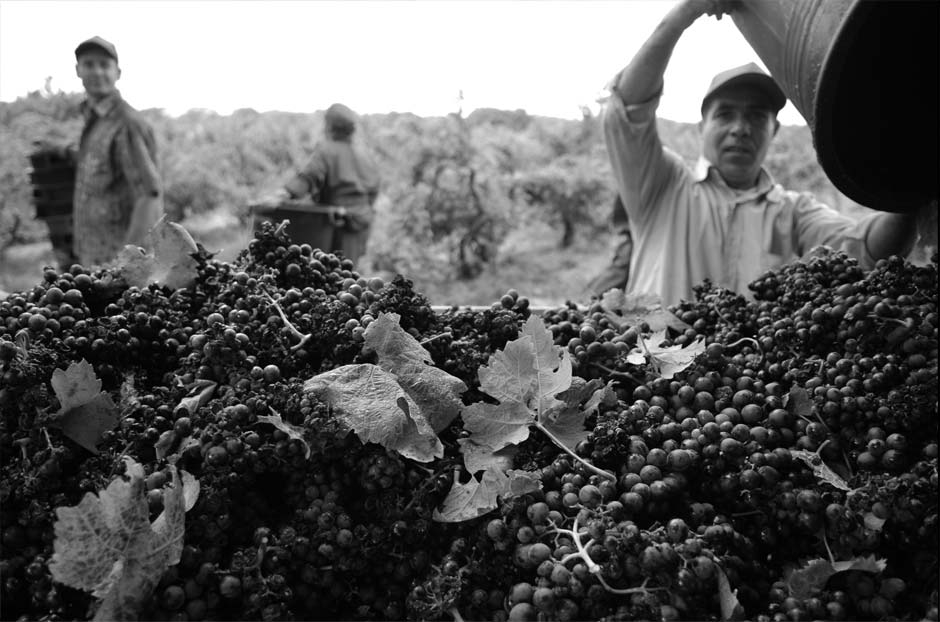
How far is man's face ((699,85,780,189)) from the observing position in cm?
279

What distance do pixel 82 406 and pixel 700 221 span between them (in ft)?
8.41

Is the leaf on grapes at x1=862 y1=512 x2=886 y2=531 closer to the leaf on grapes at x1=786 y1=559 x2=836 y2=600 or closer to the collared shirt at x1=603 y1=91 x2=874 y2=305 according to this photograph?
the leaf on grapes at x1=786 y1=559 x2=836 y2=600

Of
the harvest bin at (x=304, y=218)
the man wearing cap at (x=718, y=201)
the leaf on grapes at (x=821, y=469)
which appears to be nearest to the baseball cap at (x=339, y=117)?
the harvest bin at (x=304, y=218)

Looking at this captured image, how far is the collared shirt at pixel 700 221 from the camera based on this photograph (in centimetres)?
277

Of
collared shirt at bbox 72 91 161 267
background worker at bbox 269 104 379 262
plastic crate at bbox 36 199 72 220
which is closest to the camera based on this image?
collared shirt at bbox 72 91 161 267

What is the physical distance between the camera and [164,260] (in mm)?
1238

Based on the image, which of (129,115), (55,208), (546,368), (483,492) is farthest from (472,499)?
(55,208)

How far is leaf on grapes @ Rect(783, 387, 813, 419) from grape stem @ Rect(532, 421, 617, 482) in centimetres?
33

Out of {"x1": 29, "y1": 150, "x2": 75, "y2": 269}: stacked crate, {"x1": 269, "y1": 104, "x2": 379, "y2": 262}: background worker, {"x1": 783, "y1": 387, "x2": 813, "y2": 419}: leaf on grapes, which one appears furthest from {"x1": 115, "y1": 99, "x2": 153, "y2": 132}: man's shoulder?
{"x1": 783, "y1": 387, "x2": 813, "y2": 419}: leaf on grapes

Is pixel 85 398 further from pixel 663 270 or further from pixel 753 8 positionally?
pixel 663 270

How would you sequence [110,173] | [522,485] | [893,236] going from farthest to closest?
[110,173]
[893,236]
[522,485]

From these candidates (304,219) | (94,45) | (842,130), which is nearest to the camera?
(842,130)

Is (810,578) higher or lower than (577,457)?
lower

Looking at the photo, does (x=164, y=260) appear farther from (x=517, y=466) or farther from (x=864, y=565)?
(x=864, y=565)
